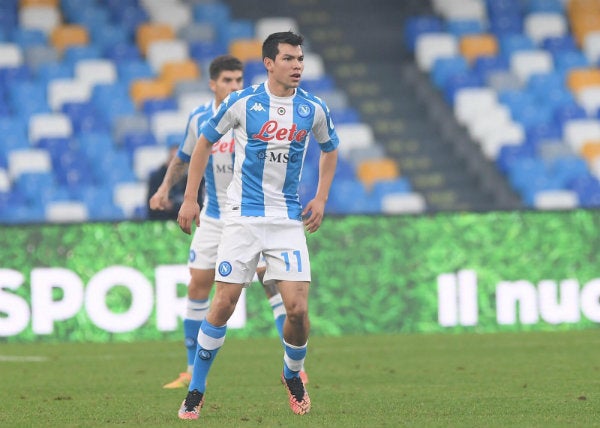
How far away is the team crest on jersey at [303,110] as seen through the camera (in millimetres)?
7395

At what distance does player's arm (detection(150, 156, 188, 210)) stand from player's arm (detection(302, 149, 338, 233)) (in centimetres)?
115

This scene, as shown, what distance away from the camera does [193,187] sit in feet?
24.0

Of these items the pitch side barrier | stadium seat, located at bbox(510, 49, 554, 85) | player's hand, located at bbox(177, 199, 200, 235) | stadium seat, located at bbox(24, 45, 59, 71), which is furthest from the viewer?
stadium seat, located at bbox(510, 49, 554, 85)

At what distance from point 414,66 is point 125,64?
4.35 metres

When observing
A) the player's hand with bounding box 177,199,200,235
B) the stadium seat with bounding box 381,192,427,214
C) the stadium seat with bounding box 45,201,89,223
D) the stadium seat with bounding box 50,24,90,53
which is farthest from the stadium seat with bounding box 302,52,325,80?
the player's hand with bounding box 177,199,200,235

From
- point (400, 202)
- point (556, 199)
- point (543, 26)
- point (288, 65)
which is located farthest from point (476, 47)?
point (288, 65)

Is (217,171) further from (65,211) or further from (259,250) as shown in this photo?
(65,211)

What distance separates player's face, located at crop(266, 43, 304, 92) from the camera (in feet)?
23.9

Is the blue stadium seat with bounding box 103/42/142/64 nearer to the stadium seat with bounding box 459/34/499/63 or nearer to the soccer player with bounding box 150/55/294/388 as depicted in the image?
the stadium seat with bounding box 459/34/499/63

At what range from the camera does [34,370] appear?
10641 mm

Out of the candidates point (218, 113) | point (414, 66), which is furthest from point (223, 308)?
point (414, 66)

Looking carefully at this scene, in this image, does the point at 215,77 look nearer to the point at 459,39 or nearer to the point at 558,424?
the point at 558,424

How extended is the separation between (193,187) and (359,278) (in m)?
6.65

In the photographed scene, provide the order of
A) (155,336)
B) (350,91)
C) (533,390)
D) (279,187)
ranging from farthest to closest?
(350,91)
(155,336)
(533,390)
(279,187)
